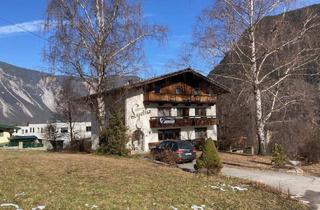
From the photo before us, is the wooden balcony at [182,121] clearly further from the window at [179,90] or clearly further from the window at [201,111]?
the window at [179,90]

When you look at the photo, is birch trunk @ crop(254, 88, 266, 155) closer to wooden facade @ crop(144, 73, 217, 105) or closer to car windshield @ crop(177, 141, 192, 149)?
car windshield @ crop(177, 141, 192, 149)

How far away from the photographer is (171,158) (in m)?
25.7

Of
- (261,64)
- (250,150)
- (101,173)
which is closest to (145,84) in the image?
(250,150)

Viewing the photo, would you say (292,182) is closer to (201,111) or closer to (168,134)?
(168,134)

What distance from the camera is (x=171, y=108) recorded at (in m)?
50.0

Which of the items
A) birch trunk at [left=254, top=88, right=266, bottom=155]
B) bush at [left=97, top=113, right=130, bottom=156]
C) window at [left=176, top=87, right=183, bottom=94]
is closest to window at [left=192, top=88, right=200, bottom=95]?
window at [left=176, top=87, right=183, bottom=94]

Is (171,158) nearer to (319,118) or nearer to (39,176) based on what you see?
(39,176)

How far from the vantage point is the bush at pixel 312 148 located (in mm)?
28891

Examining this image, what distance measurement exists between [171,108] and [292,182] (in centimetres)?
3046

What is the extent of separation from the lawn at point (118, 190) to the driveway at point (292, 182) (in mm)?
1715

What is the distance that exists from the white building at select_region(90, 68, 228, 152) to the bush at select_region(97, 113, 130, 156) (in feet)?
45.0

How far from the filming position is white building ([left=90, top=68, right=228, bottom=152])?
155ft

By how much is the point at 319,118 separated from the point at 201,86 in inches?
578

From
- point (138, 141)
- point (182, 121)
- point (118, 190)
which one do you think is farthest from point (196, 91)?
point (118, 190)
